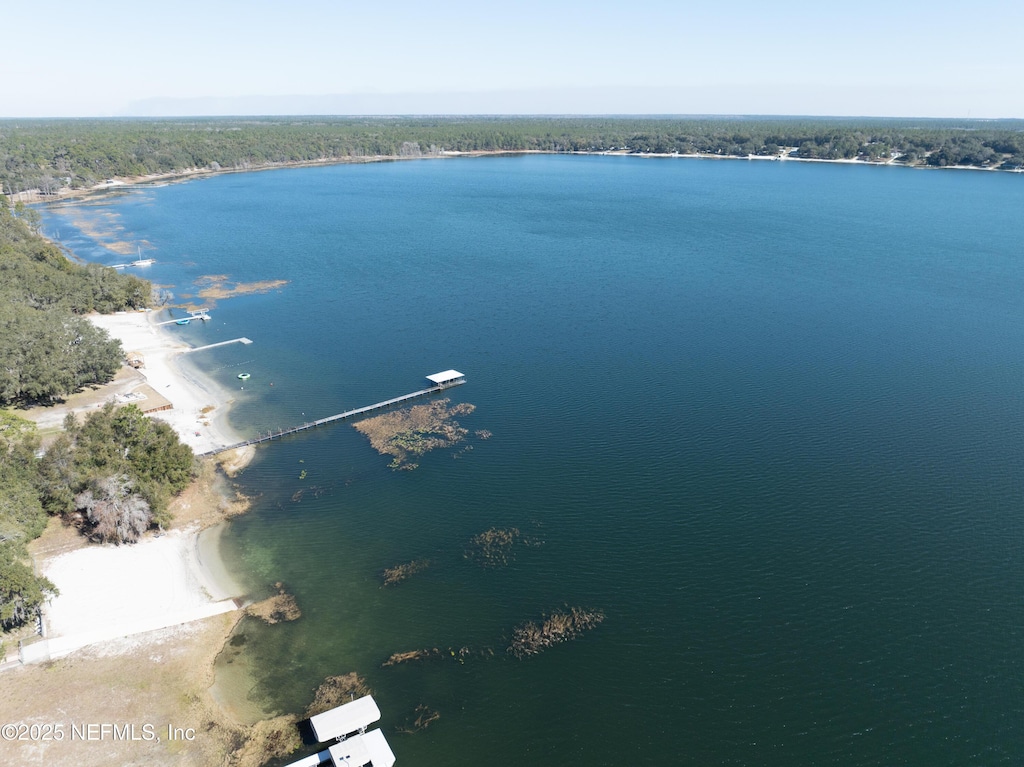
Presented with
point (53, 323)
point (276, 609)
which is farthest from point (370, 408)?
point (53, 323)

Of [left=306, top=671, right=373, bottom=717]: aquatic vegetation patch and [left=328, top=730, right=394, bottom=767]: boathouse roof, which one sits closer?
[left=328, top=730, right=394, bottom=767]: boathouse roof

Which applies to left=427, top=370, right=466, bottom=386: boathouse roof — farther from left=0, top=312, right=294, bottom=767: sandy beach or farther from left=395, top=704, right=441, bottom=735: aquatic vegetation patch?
left=395, top=704, right=441, bottom=735: aquatic vegetation patch

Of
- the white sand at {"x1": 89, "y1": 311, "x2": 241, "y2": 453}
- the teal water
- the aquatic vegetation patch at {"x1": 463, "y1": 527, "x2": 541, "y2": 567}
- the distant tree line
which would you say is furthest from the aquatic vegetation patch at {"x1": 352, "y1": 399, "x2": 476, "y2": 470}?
the distant tree line

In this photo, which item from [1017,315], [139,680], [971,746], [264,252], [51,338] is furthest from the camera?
[264,252]

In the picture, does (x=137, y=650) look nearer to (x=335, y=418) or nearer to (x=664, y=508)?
(x=335, y=418)

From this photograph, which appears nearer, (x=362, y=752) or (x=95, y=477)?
(x=362, y=752)

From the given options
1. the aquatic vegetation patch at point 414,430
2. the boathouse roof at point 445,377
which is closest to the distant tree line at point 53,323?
the aquatic vegetation patch at point 414,430

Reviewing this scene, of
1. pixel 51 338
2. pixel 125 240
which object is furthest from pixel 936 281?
pixel 125 240

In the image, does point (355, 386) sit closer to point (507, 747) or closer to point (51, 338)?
point (51, 338)
